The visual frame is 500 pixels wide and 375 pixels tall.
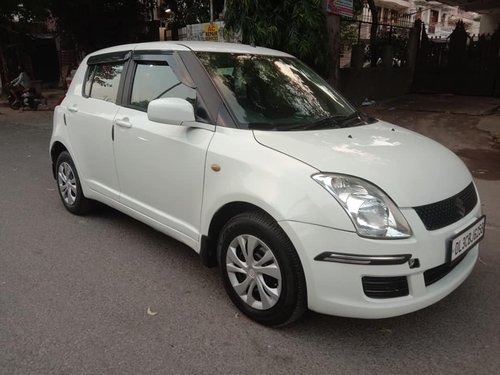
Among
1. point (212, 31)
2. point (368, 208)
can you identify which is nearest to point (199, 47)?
point (368, 208)

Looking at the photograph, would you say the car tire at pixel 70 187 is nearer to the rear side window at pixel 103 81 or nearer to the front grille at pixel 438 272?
the rear side window at pixel 103 81

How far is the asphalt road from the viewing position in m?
2.70

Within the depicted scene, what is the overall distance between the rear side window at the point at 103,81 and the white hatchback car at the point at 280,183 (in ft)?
0.08

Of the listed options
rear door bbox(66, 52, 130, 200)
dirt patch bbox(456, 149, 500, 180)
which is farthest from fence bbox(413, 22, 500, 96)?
rear door bbox(66, 52, 130, 200)

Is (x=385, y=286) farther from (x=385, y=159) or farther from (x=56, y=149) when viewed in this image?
(x=56, y=149)

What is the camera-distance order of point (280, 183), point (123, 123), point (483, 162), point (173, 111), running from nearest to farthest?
point (280, 183)
point (173, 111)
point (123, 123)
point (483, 162)

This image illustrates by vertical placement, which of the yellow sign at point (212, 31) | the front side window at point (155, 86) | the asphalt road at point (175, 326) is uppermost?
the yellow sign at point (212, 31)

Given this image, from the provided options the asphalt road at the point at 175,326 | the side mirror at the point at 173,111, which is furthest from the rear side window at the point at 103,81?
the asphalt road at the point at 175,326

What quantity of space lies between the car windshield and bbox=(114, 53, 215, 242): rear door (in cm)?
25

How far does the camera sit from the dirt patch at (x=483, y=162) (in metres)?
6.59

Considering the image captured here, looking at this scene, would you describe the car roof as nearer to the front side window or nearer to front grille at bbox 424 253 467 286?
the front side window

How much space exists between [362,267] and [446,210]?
0.66 metres

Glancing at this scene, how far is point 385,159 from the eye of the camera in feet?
9.48

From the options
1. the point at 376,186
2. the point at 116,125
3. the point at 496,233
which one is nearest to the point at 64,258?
the point at 116,125
